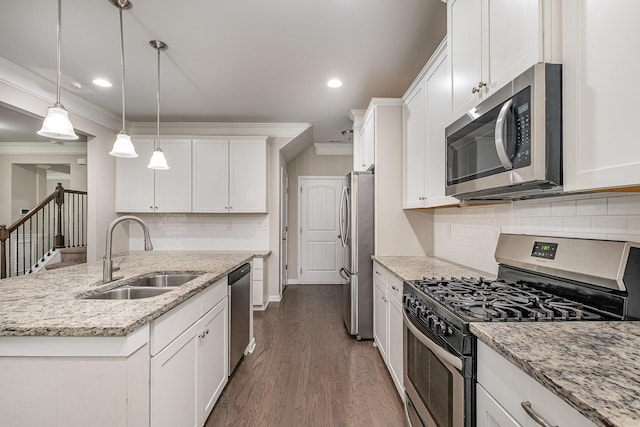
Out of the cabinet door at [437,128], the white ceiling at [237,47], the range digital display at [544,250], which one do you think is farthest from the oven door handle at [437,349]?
the white ceiling at [237,47]

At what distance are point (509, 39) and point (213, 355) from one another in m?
2.22

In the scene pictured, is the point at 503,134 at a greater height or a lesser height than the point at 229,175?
lesser

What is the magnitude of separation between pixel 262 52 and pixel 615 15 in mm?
2248

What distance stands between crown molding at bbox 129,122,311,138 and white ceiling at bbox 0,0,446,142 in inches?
27.4

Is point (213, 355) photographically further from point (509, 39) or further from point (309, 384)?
point (509, 39)

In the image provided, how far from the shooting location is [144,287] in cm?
179

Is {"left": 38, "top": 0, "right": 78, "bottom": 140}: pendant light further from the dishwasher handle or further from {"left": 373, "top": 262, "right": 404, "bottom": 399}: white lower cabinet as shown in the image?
{"left": 373, "top": 262, "right": 404, "bottom": 399}: white lower cabinet

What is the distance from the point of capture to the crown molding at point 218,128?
4.42m

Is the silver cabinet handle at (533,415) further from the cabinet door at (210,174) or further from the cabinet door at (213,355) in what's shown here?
the cabinet door at (210,174)

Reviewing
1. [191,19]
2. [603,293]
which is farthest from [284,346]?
[191,19]

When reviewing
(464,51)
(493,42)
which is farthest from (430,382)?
(464,51)

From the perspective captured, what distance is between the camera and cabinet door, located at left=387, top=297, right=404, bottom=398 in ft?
6.72

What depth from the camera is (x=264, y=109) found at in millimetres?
3873

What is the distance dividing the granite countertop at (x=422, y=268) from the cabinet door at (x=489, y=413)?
91 cm
